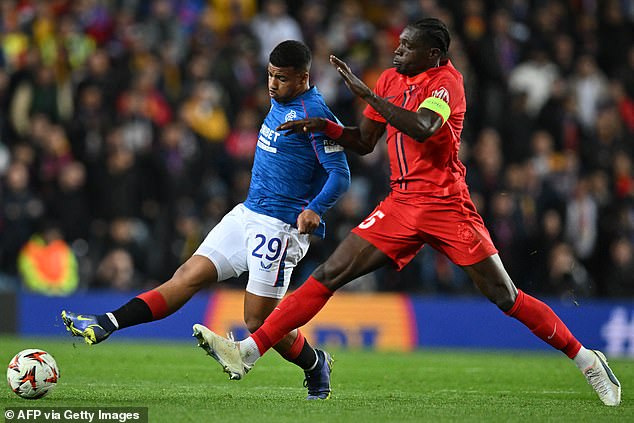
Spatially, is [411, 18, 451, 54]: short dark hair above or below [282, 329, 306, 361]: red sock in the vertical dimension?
above

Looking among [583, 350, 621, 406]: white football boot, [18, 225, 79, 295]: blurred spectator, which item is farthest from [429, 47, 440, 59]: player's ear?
[18, 225, 79, 295]: blurred spectator

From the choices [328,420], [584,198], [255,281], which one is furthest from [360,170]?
[328,420]

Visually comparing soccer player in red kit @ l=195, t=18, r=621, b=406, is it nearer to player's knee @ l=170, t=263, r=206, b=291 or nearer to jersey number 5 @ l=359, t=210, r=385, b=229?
jersey number 5 @ l=359, t=210, r=385, b=229

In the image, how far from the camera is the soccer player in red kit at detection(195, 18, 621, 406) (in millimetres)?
8328

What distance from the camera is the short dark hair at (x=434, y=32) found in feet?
28.1

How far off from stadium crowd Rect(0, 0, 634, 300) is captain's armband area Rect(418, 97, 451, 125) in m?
7.96

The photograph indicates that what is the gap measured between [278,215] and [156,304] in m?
1.14

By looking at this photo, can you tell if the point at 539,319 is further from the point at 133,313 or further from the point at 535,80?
the point at 535,80

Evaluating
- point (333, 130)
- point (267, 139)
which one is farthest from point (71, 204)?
point (333, 130)

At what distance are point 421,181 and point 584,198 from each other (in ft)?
30.4

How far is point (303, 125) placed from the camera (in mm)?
8328

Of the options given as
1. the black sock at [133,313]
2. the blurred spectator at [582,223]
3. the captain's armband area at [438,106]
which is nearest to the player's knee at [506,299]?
the captain's armband area at [438,106]

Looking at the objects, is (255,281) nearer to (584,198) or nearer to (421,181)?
(421,181)

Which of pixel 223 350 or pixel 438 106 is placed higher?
pixel 438 106
